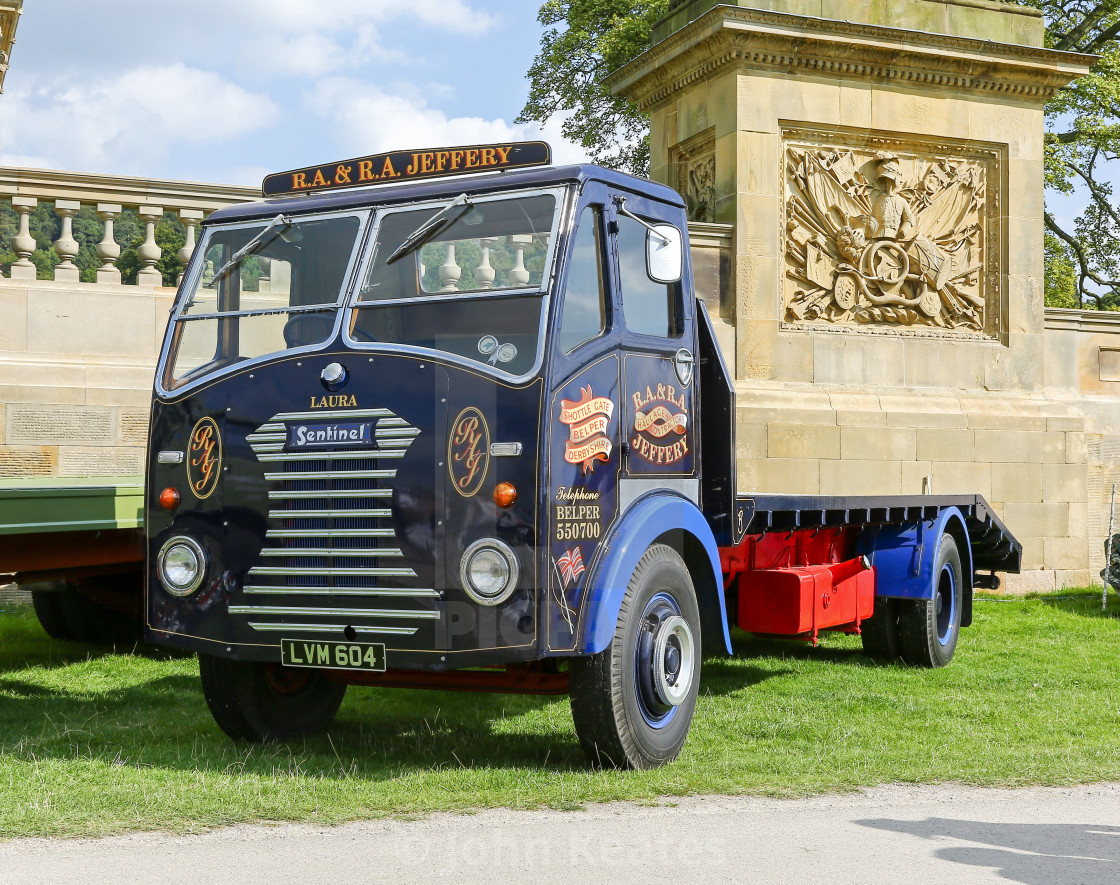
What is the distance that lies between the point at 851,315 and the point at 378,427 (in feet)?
31.2

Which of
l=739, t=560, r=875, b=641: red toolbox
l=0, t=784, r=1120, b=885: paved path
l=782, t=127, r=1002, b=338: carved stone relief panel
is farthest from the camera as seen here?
l=782, t=127, r=1002, b=338: carved stone relief panel

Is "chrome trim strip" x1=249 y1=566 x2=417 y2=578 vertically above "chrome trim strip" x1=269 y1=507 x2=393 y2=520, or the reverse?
"chrome trim strip" x1=269 y1=507 x2=393 y2=520

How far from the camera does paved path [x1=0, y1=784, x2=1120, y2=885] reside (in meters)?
4.50

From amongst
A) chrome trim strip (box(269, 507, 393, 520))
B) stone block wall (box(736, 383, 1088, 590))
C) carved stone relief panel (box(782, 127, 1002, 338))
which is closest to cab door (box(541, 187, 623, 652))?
chrome trim strip (box(269, 507, 393, 520))

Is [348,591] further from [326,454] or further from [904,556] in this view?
[904,556]

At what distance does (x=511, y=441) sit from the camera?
5684mm

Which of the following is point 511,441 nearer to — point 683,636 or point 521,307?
point 521,307

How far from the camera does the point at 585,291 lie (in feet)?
20.0

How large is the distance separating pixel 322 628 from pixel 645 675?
61.1 inches

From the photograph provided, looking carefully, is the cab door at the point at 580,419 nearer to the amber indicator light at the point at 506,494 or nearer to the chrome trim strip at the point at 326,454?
the amber indicator light at the point at 506,494

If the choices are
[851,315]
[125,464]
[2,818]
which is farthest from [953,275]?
[2,818]

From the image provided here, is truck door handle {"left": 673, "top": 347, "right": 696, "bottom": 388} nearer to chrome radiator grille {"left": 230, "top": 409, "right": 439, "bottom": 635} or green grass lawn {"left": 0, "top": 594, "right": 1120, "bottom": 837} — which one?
chrome radiator grille {"left": 230, "top": 409, "right": 439, "bottom": 635}

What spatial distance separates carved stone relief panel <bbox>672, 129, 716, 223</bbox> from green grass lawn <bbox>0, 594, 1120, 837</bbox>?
6.10 metres

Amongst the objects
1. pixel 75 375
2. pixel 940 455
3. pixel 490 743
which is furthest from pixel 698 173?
pixel 490 743
